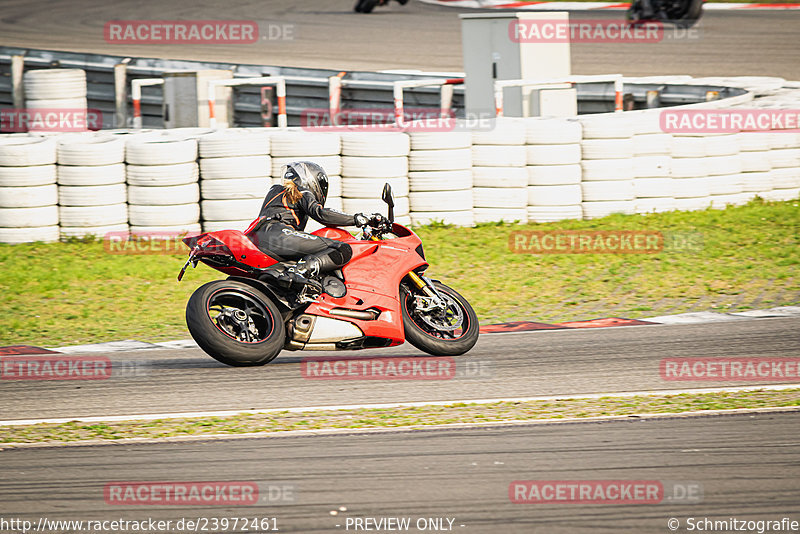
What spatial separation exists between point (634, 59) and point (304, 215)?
51.1 ft

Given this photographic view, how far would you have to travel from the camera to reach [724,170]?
13438 mm

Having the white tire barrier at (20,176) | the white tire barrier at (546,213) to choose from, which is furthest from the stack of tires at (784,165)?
the white tire barrier at (20,176)

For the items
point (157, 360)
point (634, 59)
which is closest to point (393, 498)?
point (157, 360)

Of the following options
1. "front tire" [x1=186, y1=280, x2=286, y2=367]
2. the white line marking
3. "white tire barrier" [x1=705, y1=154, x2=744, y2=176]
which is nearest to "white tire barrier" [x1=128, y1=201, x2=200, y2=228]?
"front tire" [x1=186, y1=280, x2=286, y2=367]

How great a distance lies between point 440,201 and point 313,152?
164cm

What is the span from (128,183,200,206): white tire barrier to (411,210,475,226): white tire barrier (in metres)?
2.72

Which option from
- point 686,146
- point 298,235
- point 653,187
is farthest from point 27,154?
point 686,146

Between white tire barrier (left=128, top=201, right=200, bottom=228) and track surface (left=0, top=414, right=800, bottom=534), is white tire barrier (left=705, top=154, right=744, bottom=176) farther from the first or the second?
track surface (left=0, top=414, right=800, bottom=534)

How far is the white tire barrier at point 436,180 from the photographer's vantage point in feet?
40.5

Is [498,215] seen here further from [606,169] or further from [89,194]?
[89,194]

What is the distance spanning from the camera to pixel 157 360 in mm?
8094

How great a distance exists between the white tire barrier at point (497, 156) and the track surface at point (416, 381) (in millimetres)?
4143

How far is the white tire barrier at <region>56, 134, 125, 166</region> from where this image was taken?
11.7 m

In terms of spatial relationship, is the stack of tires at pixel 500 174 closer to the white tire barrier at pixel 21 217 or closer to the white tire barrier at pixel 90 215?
the white tire barrier at pixel 90 215
